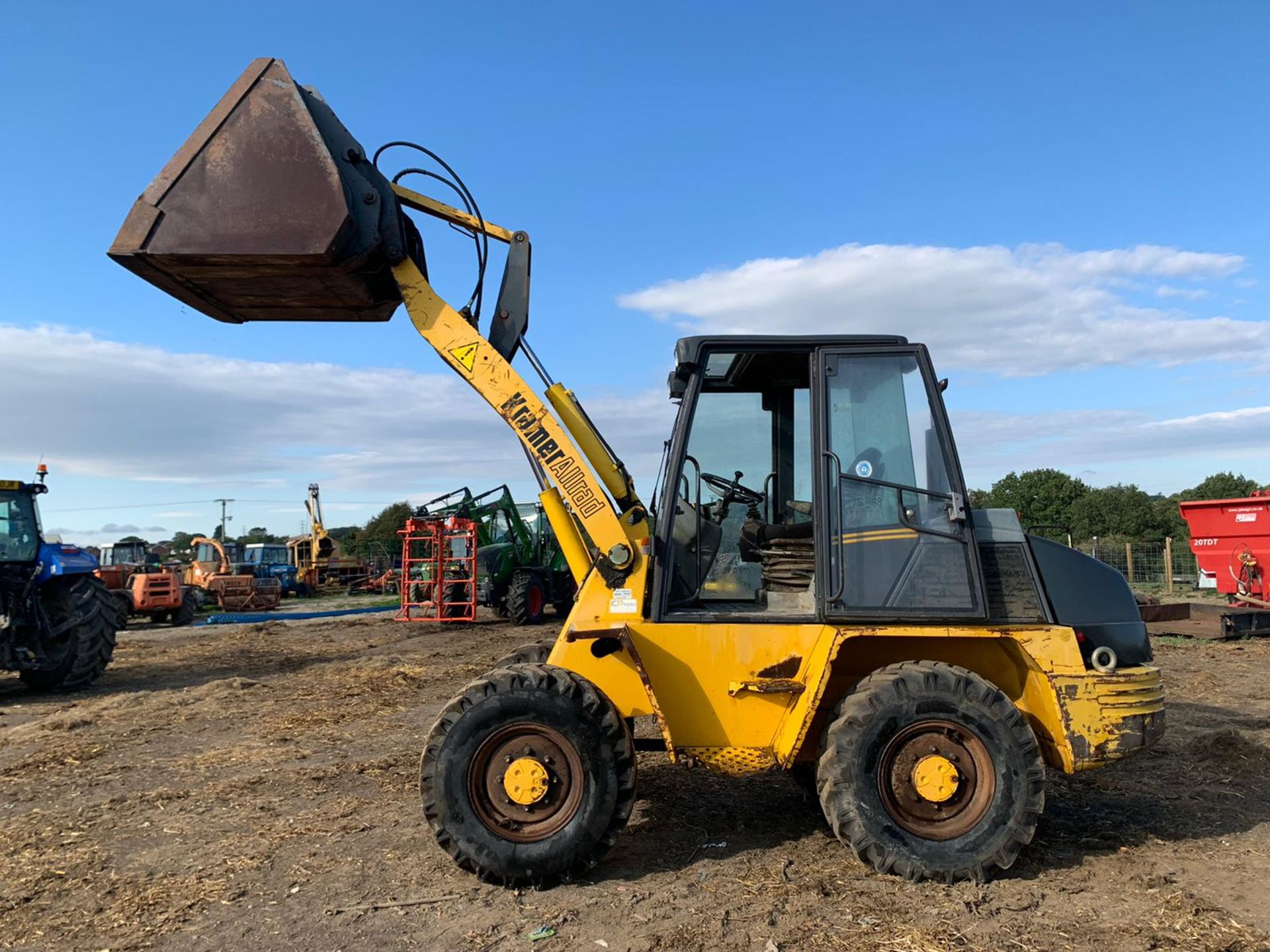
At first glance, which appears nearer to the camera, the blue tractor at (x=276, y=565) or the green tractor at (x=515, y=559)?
the green tractor at (x=515, y=559)

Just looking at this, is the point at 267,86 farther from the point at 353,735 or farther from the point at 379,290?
the point at 353,735

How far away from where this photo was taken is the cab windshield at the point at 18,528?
10.8 meters

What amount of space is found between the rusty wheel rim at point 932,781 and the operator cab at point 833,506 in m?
0.58

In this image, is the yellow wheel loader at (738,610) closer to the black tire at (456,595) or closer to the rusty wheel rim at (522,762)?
the rusty wheel rim at (522,762)

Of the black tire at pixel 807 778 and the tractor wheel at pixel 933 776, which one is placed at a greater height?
the tractor wheel at pixel 933 776

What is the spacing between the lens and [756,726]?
15.0ft

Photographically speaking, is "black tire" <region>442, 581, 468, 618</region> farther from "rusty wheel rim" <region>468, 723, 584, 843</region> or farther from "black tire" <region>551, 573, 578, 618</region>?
"rusty wheel rim" <region>468, 723, 584, 843</region>

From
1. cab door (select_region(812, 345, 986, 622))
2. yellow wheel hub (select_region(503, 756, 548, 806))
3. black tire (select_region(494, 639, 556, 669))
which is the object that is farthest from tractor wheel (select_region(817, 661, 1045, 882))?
black tire (select_region(494, 639, 556, 669))

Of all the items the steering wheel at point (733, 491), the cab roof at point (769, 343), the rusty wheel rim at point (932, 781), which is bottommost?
the rusty wheel rim at point (932, 781)

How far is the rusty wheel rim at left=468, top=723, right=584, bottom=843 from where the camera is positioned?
433cm

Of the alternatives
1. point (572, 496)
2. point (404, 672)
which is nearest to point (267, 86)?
point (572, 496)

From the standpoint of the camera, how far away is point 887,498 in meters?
4.70

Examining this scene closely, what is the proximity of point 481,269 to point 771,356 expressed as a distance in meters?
1.84

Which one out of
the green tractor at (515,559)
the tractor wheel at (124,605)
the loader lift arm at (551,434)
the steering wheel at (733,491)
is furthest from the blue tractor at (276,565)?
the steering wheel at (733,491)
